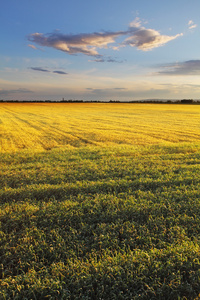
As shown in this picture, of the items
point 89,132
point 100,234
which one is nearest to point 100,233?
point 100,234

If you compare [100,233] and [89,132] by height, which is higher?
[89,132]

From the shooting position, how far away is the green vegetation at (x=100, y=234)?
284 centimetres

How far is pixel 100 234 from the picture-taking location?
3.84m

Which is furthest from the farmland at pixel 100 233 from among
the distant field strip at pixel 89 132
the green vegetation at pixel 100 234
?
the distant field strip at pixel 89 132

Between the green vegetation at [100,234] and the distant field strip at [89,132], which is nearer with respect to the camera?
the green vegetation at [100,234]

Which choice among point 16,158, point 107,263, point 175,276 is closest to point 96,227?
point 107,263

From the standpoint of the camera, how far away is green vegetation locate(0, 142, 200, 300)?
284cm

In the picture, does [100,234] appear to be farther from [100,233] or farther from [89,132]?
[89,132]

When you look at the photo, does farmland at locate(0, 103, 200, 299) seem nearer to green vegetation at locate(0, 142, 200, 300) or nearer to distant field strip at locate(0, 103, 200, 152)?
green vegetation at locate(0, 142, 200, 300)

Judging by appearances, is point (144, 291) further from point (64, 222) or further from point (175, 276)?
point (64, 222)

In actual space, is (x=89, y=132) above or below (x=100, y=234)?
above

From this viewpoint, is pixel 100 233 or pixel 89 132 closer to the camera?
pixel 100 233

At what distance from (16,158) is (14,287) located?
7.86 metres

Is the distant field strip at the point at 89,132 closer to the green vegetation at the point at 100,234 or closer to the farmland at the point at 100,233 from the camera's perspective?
the farmland at the point at 100,233
